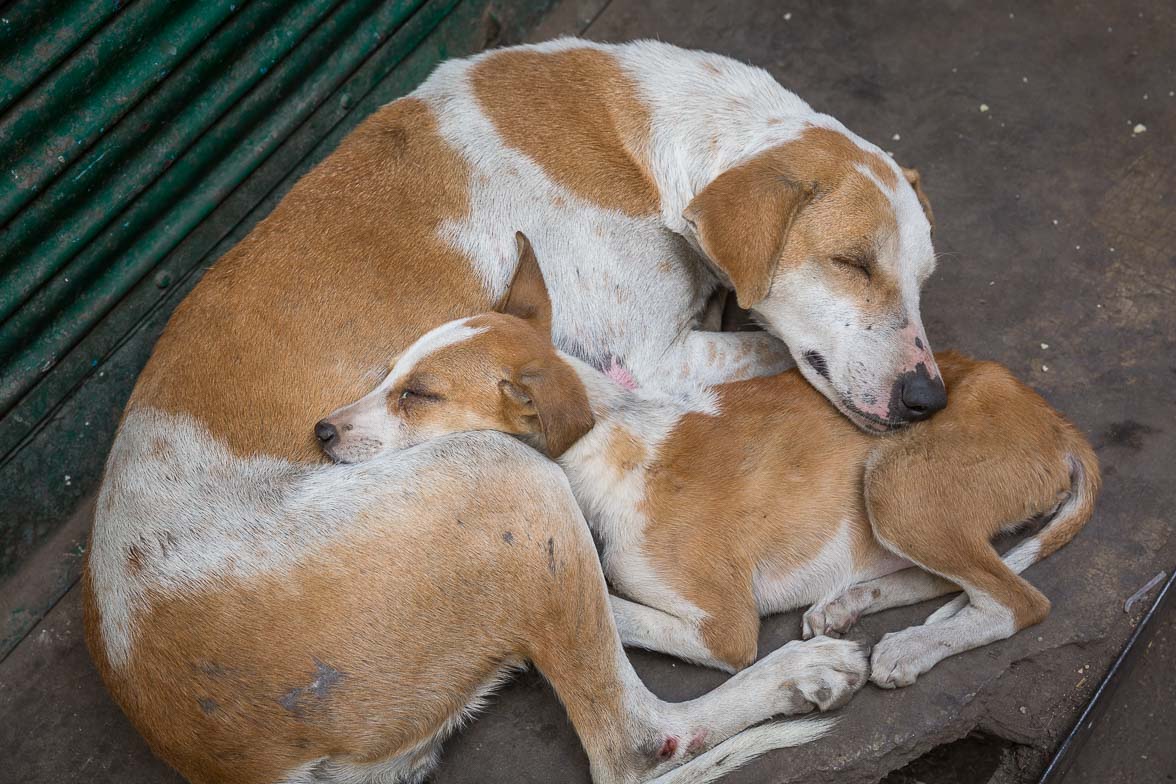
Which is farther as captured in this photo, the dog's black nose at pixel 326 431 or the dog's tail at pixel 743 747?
the dog's black nose at pixel 326 431

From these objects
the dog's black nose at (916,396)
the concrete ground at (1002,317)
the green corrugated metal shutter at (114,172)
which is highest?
the green corrugated metal shutter at (114,172)

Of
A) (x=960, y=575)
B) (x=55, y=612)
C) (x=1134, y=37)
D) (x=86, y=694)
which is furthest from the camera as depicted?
(x=1134, y=37)

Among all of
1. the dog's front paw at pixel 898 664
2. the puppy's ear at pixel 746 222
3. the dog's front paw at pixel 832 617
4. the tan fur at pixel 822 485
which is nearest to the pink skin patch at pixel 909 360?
the tan fur at pixel 822 485

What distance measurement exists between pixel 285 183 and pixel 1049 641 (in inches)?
148

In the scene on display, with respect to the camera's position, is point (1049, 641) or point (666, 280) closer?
point (1049, 641)

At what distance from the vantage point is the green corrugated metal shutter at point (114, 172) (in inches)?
170

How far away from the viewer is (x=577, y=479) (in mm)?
3992

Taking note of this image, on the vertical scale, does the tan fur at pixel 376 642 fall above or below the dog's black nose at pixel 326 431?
below

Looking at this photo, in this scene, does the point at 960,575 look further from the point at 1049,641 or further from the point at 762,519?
the point at 762,519

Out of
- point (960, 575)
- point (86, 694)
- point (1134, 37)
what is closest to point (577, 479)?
point (960, 575)

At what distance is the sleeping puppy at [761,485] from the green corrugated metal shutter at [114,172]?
1.59 meters

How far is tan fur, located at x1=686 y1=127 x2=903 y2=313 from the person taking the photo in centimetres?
398

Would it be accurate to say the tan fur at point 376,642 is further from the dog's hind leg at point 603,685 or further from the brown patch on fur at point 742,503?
the brown patch on fur at point 742,503

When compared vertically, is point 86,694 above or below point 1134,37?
above
